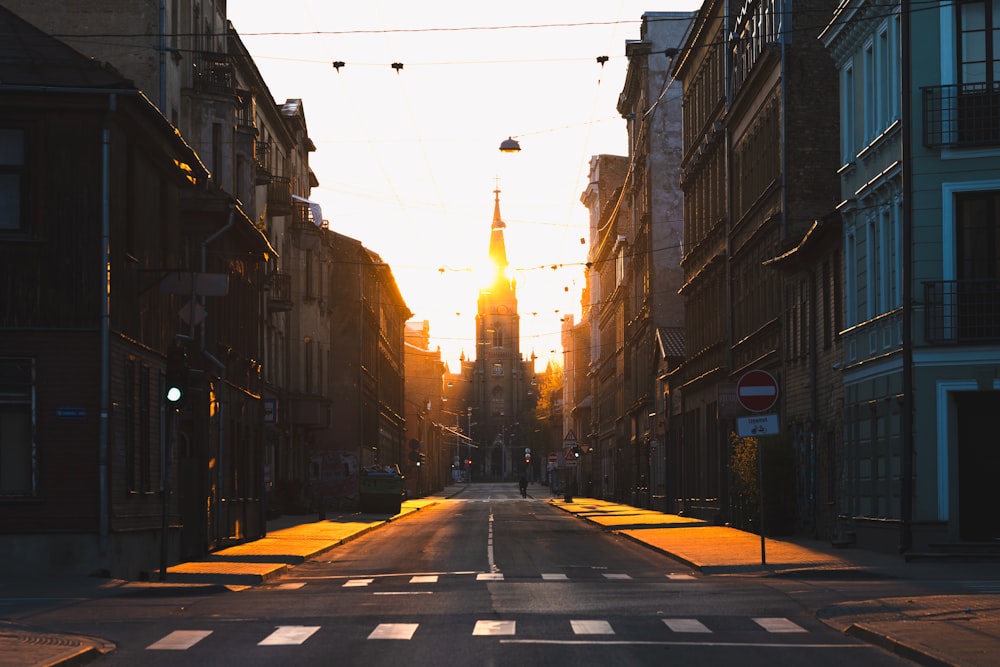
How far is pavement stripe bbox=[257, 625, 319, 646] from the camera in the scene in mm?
14945

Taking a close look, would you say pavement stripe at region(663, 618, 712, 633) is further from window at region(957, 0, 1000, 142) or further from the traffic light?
window at region(957, 0, 1000, 142)

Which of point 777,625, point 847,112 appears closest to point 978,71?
point 847,112

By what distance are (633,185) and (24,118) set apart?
54.4m

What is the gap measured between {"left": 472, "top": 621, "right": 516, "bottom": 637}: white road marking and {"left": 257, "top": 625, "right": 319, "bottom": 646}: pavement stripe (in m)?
1.56

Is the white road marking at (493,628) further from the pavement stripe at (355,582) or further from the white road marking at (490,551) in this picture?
the white road marking at (490,551)

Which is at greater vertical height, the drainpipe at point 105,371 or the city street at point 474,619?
the drainpipe at point 105,371

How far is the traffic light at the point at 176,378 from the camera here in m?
23.2

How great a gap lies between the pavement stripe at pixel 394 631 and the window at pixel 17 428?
945 cm

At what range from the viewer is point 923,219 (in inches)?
1086

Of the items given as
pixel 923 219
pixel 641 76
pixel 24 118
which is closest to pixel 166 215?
pixel 24 118

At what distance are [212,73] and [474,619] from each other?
93.4ft

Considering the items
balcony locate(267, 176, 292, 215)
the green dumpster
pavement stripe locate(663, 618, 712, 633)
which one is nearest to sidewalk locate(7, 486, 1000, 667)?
pavement stripe locate(663, 618, 712, 633)

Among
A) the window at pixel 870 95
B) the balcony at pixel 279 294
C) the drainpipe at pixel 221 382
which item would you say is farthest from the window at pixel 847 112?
the balcony at pixel 279 294

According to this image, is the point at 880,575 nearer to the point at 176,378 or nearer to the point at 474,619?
the point at 474,619
